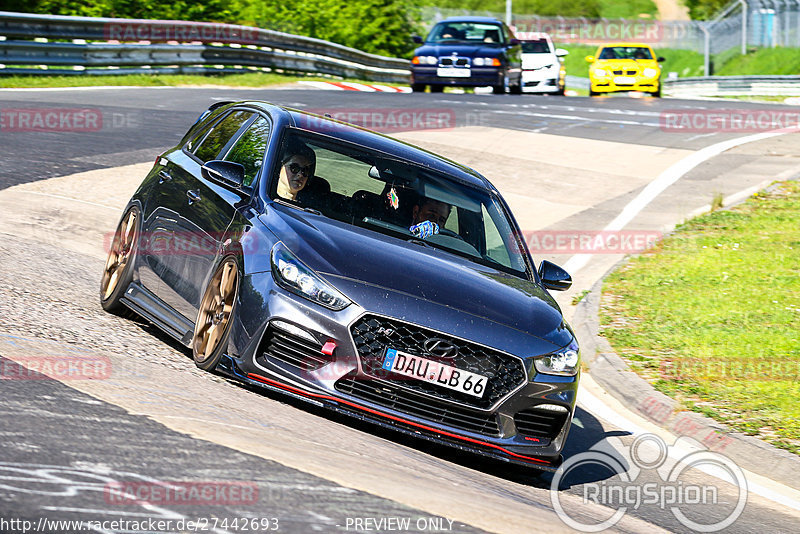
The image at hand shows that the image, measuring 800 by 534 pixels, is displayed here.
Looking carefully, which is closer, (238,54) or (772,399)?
(772,399)

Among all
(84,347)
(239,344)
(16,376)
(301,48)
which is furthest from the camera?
(301,48)

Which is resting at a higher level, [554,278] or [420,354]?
[420,354]

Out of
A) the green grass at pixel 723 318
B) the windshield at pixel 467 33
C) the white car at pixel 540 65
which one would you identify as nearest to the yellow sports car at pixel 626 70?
the white car at pixel 540 65

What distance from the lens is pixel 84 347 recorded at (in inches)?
251

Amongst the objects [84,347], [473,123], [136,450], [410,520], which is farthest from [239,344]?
[473,123]

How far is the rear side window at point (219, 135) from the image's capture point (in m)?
7.71

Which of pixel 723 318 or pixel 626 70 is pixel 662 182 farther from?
pixel 626 70

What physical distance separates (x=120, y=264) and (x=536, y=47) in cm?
2885

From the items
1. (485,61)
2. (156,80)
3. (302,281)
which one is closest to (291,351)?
(302,281)

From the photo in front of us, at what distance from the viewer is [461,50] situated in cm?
2744

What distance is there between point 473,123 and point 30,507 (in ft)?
59.1

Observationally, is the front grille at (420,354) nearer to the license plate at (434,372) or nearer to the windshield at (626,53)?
the license plate at (434,372)

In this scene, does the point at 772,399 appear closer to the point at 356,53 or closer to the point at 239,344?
the point at 239,344

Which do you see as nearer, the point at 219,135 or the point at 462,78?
the point at 219,135
